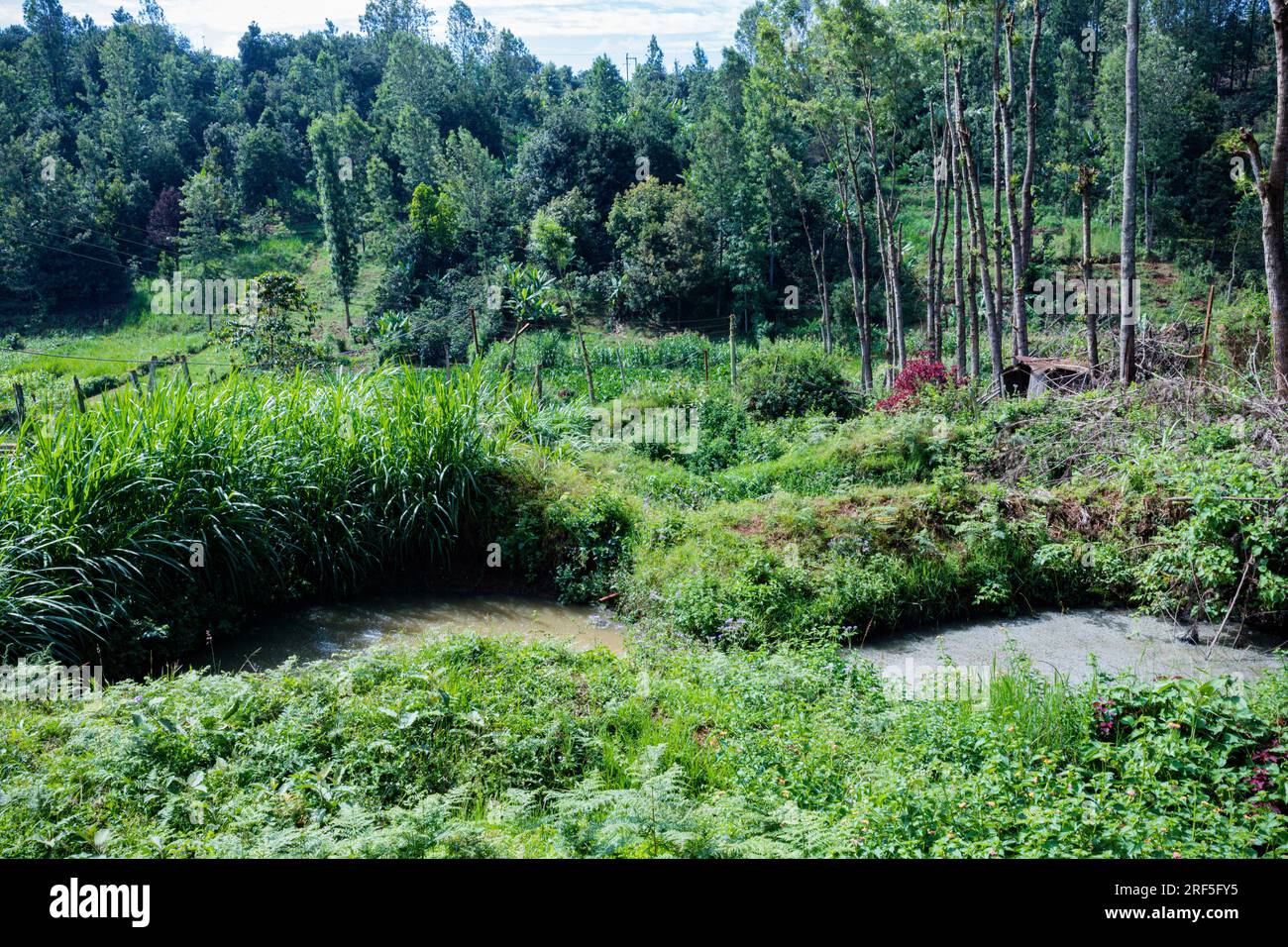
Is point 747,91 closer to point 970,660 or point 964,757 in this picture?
point 970,660

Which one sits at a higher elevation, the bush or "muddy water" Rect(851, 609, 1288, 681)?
the bush

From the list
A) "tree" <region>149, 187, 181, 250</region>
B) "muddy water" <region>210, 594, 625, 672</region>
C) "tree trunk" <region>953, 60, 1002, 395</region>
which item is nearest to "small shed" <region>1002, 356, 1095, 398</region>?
"tree trunk" <region>953, 60, 1002, 395</region>

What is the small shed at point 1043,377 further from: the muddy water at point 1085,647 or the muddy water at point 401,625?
the muddy water at point 401,625

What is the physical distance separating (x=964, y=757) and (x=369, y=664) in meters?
3.87

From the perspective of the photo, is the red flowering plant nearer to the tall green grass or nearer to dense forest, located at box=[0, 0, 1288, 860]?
dense forest, located at box=[0, 0, 1288, 860]

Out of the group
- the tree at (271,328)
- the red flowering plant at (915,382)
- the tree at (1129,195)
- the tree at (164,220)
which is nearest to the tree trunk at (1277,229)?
Result: the tree at (1129,195)

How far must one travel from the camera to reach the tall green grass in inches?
282

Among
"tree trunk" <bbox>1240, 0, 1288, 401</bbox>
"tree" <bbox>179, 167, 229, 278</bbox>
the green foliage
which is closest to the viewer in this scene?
the green foliage

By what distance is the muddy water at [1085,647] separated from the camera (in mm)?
7598

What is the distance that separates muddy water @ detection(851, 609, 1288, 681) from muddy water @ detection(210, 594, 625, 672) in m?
2.76

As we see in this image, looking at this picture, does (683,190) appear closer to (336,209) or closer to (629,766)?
(336,209)

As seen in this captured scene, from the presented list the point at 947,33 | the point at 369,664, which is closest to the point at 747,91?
the point at 947,33

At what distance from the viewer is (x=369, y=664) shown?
629cm

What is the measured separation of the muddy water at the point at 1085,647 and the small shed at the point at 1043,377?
191 inches
